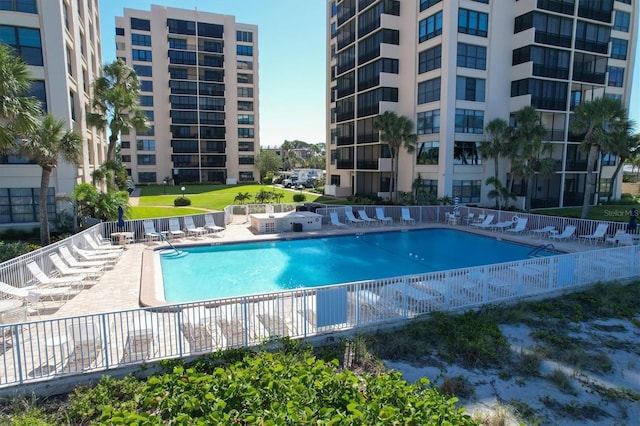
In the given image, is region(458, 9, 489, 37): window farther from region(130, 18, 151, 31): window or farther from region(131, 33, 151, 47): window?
region(130, 18, 151, 31): window

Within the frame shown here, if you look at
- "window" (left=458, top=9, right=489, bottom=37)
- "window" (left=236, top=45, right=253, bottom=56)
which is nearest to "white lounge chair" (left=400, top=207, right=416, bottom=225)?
"window" (left=458, top=9, right=489, bottom=37)

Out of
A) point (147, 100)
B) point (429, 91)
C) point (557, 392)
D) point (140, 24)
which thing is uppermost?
point (140, 24)

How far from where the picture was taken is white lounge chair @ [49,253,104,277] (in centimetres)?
1323

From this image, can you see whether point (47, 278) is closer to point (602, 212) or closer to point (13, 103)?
point (13, 103)

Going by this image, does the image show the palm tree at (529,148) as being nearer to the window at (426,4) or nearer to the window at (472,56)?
the window at (472,56)

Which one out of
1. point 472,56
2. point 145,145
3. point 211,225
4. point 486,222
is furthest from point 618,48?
point 145,145

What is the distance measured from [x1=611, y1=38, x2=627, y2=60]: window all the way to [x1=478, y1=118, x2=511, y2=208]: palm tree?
17.1 m

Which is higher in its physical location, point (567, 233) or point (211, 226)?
point (567, 233)

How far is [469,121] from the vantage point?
3206 cm

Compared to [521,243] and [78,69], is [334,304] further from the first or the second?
[78,69]

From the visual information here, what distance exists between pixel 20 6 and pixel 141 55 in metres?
47.8

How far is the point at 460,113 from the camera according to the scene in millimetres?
31578

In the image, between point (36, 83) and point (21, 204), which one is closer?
point (36, 83)

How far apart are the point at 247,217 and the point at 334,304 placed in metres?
19.9
